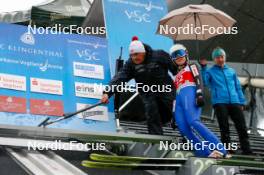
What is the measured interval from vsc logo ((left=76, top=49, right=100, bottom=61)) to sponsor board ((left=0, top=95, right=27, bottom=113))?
1324 millimetres

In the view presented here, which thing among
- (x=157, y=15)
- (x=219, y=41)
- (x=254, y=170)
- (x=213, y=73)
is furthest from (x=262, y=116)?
(x=254, y=170)

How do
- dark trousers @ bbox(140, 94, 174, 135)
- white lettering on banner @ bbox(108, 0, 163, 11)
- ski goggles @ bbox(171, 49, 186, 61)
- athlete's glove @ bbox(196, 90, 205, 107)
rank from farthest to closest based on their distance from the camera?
white lettering on banner @ bbox(108, 0, 163, 11), dark trousers @ bbox(140, 94, 174, 135), ski goggles @ bbox(171, 49, 186, 61), athlete's glove @ bbox(196, 90, 205, 107)

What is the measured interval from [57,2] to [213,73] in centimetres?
879

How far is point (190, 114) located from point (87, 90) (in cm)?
219

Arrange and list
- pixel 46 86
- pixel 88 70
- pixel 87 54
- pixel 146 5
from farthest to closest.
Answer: pixel 146 5, pixel 87 54, pixel 88 70, pixel 46 86

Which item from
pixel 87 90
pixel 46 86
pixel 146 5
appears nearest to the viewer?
pixel 46 86

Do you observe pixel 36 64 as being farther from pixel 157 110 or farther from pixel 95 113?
pixel 157 110

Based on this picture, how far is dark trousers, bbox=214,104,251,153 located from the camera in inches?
276

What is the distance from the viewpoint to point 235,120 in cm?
725

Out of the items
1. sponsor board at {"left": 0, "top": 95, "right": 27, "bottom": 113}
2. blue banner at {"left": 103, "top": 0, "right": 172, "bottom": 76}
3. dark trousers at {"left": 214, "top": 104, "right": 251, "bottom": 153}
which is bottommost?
dark trousers at {"left": 214, "top": 104, "right": 251, "bottom": 153}

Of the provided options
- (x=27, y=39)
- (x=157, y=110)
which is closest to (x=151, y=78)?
(x=157, y=110)

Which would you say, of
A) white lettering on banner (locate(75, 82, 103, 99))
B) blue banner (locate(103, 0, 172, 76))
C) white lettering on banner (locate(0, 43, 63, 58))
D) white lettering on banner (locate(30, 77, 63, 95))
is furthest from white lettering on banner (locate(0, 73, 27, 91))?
blue banner (locate(103, 0, 172, 76))

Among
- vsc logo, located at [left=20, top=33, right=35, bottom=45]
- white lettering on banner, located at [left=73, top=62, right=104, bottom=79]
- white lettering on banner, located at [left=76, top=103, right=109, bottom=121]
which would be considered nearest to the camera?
white lettering on banner, located at [left=76, top=103, right=109, bottom=121]

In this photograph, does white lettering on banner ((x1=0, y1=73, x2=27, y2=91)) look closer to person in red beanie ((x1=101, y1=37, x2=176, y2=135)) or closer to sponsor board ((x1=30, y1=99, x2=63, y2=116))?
sponsor board ((x1=30, y1=99, x2=63, y2=116))
